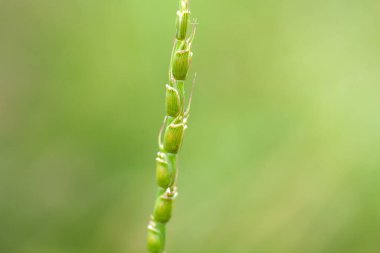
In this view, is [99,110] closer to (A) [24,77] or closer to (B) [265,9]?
(A) [24,77]

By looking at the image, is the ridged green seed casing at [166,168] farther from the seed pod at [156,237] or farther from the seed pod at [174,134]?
the seed pod at [156,237]

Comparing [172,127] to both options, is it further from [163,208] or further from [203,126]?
[203,126]

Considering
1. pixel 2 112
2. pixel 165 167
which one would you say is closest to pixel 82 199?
pixel 2 112

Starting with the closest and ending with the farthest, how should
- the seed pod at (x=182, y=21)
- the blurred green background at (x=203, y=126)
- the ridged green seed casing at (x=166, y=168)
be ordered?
1. the seed pod at (x=182, y=21)
2. the ridged green seed casing at (x=166, y=168)
3. the blurred green background at (x=203, y=126)

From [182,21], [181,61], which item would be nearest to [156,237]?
[181,61]

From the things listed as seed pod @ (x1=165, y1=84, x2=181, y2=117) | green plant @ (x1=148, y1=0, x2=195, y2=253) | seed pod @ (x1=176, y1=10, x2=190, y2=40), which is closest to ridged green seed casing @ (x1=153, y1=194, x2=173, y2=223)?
green plant @ (x1=148, y1=0, x2=195, y2=253)

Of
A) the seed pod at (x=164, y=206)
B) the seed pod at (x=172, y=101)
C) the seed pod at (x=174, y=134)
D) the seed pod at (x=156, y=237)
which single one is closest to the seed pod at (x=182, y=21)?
the seed pod at (x=172, y=101)
